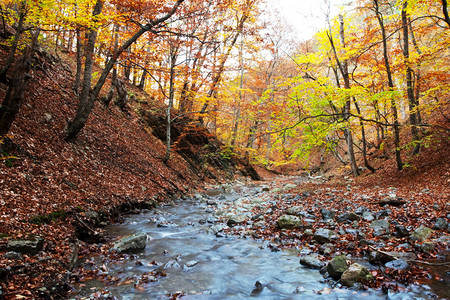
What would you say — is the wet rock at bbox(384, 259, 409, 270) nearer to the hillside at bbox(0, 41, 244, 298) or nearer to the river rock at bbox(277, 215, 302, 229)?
the river rock at bbox(277, 215, 302, 229)

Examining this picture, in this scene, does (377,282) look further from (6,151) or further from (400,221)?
(6,151)

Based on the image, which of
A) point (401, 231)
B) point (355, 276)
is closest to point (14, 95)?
point (355, 276)

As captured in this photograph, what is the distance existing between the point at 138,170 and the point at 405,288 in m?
10.3

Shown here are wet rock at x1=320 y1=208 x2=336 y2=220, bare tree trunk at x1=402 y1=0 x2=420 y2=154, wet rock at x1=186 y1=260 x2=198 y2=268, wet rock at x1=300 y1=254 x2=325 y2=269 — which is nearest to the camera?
wet rock at x1=300 y1=254 x2=325 y2=269

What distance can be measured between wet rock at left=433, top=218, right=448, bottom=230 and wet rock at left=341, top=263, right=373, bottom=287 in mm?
3010

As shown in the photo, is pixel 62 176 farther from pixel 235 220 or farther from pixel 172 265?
pixel 235 220

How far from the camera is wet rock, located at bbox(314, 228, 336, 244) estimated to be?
5930 millimetres

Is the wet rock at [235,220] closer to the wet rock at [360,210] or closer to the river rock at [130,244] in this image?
the river rock at [130,244]

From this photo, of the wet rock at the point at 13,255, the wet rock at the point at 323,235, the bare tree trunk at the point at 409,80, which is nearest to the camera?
the wet rock at the point at 13,255

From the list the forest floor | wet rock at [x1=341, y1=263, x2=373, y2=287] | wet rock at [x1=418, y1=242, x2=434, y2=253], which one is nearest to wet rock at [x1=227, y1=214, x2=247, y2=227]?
the forest floor

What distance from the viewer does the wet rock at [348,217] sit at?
23.4 feet

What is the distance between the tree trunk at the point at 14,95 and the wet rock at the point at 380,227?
31.4 feet

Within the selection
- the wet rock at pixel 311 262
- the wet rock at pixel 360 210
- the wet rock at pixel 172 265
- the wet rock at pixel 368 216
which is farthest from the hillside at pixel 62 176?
the wet rock at pixel 360 210

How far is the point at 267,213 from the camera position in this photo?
9023 millimetres
